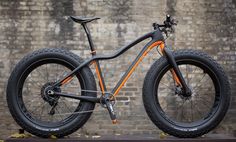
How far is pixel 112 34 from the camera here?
6.89 m

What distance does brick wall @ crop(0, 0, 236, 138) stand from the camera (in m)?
6.79

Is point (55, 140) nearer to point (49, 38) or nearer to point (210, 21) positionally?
point (49, 38)

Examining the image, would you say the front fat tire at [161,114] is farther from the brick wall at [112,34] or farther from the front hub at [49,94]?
the brick wall at [112,34]

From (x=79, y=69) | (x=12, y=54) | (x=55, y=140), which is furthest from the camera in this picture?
(x=12, y=54)

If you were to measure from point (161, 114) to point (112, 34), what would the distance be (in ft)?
12.6

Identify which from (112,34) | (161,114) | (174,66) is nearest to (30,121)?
(161,114)

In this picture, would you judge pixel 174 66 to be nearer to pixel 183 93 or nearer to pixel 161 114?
pixel 183 93

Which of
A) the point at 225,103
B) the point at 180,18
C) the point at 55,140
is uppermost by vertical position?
the point at 180,18

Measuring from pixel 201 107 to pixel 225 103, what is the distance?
385 centimetres

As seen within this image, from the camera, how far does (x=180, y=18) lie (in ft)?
22.9

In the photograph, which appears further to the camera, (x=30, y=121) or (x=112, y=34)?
(x=112, y=34)

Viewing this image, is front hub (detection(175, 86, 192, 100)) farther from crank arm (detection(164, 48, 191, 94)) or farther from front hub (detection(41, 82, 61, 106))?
front hub (detection(41, 82, 61, 106))

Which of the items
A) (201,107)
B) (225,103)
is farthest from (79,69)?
(201,107)

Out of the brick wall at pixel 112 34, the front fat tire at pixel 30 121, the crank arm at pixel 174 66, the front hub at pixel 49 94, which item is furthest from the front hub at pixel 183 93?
the brick wall at pixel 112 34
